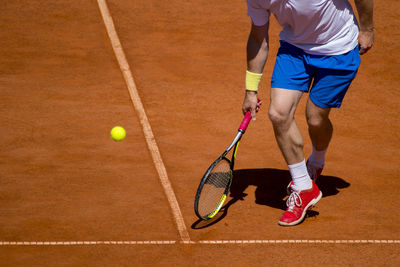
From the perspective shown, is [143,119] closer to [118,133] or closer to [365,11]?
[118,133]

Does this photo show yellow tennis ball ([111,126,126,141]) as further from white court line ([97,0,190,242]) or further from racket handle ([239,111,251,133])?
racket handle ([239,111,251,133])

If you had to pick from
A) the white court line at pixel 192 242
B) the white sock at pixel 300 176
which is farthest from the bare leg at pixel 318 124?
the white court line at pixel 192 242

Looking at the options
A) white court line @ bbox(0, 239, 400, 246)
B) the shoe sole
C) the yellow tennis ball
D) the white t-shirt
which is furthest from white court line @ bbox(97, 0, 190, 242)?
the white t-shirt

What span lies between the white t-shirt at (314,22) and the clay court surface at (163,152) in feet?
4.34

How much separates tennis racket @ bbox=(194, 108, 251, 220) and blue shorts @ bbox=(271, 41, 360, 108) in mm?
418

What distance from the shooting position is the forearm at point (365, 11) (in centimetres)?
465

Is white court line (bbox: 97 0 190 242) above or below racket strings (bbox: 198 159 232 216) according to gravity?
below

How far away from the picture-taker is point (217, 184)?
5012 millimetres

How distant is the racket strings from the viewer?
4867mm

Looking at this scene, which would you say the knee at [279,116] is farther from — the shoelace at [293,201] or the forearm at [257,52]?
the shoelace at [293,201]

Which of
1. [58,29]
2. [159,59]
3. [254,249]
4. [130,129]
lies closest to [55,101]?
[130,129]

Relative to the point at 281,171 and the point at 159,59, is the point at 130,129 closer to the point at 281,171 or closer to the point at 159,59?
the point at 281,171

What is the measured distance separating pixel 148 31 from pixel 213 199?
4.94 metres

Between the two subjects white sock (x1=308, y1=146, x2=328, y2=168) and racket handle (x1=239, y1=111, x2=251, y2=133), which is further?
white sock (x1=308, y1=146, x2=328, y2=168)
